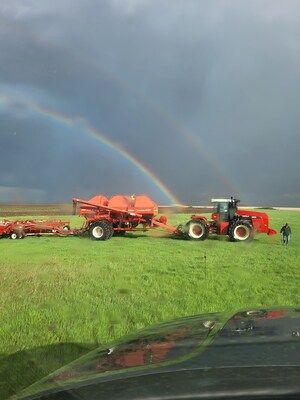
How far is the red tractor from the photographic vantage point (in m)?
22.9

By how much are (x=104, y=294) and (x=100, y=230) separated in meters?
15.3

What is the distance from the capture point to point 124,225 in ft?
82.6

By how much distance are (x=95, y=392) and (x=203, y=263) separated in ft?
39.2

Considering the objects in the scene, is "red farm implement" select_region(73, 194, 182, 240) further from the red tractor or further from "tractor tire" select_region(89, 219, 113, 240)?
the red tractor

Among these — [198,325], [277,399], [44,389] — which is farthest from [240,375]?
[198,325]

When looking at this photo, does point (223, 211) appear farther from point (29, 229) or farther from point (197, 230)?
point (29, 229)

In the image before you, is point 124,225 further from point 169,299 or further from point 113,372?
point 113,372

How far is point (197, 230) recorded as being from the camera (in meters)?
23.5

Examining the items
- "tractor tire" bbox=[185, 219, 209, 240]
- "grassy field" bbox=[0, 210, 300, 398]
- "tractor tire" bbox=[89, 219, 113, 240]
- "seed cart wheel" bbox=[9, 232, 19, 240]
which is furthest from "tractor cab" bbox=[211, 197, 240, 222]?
"seed cart wheel" bbox=[9, 232, 19, 240]

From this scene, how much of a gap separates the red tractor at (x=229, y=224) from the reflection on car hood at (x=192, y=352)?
20.0m

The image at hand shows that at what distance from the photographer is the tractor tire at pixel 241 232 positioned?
22.8m

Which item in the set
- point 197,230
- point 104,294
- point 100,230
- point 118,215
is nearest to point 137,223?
point 118,215

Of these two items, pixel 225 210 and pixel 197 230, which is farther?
pixel 225 210

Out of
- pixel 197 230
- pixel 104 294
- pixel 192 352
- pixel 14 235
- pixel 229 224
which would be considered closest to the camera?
pixel 192 352
